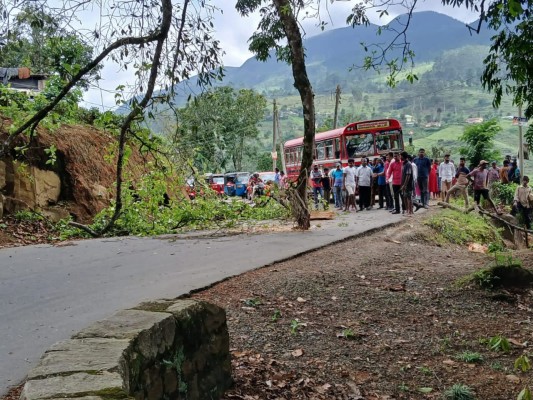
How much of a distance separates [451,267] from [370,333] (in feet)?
12.7

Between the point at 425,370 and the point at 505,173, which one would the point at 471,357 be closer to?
the point at 425,370

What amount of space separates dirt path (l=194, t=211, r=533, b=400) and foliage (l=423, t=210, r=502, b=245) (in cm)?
521

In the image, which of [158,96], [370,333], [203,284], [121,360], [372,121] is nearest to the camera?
[121,360]

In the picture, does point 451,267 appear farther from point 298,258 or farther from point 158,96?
point 158,96

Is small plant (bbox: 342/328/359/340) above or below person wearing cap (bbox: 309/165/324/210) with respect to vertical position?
below

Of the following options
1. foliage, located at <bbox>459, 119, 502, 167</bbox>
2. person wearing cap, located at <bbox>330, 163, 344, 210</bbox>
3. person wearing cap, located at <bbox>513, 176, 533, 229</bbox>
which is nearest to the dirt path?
person wearing cap, located at <bbox>513, 176, 533, 229</bbox>

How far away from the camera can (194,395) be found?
4.10 meters

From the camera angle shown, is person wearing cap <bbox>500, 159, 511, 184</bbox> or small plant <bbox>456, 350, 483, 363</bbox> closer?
small plant <bbox>456, 350, 483, 363</bbox>

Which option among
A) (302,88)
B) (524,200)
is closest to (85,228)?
(302,88)

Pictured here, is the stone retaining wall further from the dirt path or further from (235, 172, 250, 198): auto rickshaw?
(235, 172, 250, 198): auto rickshaw

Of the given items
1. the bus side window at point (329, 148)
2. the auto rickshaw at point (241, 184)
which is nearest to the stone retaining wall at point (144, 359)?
the bus side window at point (329, 148)

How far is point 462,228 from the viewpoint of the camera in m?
16.1

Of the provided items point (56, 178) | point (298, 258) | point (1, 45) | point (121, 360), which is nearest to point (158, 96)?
point (1, 45)

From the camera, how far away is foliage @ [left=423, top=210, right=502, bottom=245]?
1491 centimetres
